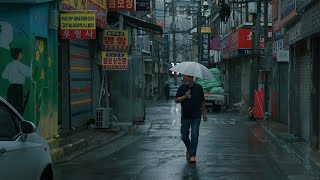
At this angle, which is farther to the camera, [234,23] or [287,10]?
[234,23]

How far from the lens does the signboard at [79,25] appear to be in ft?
42.5

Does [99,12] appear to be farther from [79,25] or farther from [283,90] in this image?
[283,90]

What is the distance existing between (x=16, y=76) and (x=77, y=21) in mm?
2399

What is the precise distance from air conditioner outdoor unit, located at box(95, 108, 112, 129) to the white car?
11.5 m

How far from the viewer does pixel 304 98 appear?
1465 centimetres

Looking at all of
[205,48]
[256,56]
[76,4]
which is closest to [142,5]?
[256,56]

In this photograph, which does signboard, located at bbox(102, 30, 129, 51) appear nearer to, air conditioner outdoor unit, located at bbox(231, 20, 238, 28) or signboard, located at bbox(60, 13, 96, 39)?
signboard, located at bbox(60, 13, 96, 39)

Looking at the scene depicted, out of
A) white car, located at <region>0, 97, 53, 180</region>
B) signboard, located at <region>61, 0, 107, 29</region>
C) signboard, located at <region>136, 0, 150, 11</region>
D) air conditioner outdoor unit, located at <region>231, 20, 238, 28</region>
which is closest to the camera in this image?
white car, located at <region>0, 97, 53, 180</region>

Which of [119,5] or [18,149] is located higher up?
[119,5]

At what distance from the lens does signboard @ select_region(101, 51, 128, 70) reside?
18609mm

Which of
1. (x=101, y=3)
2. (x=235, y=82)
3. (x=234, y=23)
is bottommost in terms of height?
(x=235, y=82)

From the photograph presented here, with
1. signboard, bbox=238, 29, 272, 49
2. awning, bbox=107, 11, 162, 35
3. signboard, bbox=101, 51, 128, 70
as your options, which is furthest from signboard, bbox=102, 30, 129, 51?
signboard, bbox=238, 29, 272, 49

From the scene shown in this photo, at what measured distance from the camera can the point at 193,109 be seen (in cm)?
1140

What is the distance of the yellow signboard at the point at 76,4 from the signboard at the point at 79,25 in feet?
2.71
